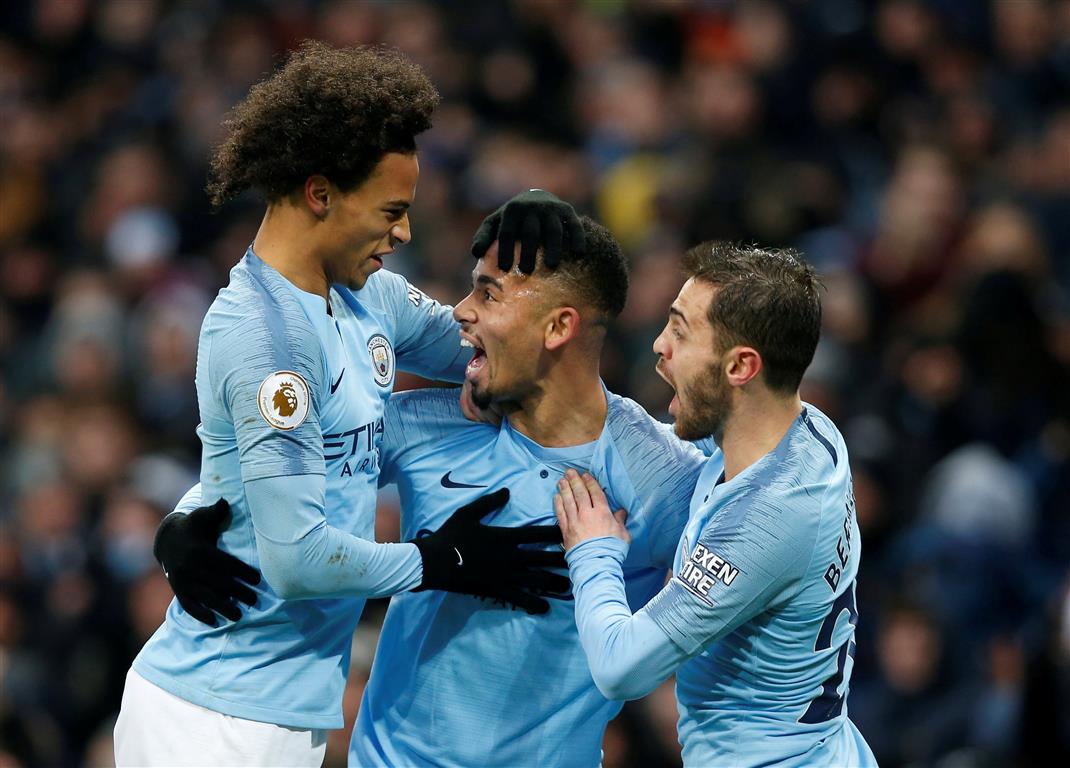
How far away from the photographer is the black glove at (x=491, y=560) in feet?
12.2

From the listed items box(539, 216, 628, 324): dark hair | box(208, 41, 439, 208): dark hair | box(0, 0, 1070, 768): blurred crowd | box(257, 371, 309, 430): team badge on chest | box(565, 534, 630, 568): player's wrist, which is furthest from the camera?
box(0, 0, 1070, 768): blurred crowd

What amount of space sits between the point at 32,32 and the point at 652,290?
6.78m

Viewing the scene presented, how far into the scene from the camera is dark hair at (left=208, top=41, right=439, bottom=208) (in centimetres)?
356

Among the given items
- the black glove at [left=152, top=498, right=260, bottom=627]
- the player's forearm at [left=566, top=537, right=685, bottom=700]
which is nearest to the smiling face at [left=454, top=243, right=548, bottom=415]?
the player's forearm at [left=566, top=537, right=685, bottom=700]

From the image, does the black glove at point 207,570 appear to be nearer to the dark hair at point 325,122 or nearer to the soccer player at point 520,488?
the soccer player at point 520,488

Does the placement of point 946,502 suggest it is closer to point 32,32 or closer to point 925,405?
point 925,405

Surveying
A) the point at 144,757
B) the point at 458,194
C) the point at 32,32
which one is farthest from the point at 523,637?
the point at 32,32

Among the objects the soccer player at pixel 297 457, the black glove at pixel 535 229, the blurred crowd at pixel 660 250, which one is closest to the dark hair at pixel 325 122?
the soccer player at pixel 297 457

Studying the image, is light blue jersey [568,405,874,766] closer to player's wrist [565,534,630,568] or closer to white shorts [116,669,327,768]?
player's wrist [565,534,630,568]

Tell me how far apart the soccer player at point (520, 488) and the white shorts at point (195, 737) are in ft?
1.22

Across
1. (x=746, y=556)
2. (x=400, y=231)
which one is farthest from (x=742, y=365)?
(x=400, y=231)

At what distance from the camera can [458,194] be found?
966 centimetres

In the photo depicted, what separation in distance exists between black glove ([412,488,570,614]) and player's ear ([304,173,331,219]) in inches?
33.0

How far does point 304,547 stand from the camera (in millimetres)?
3426
